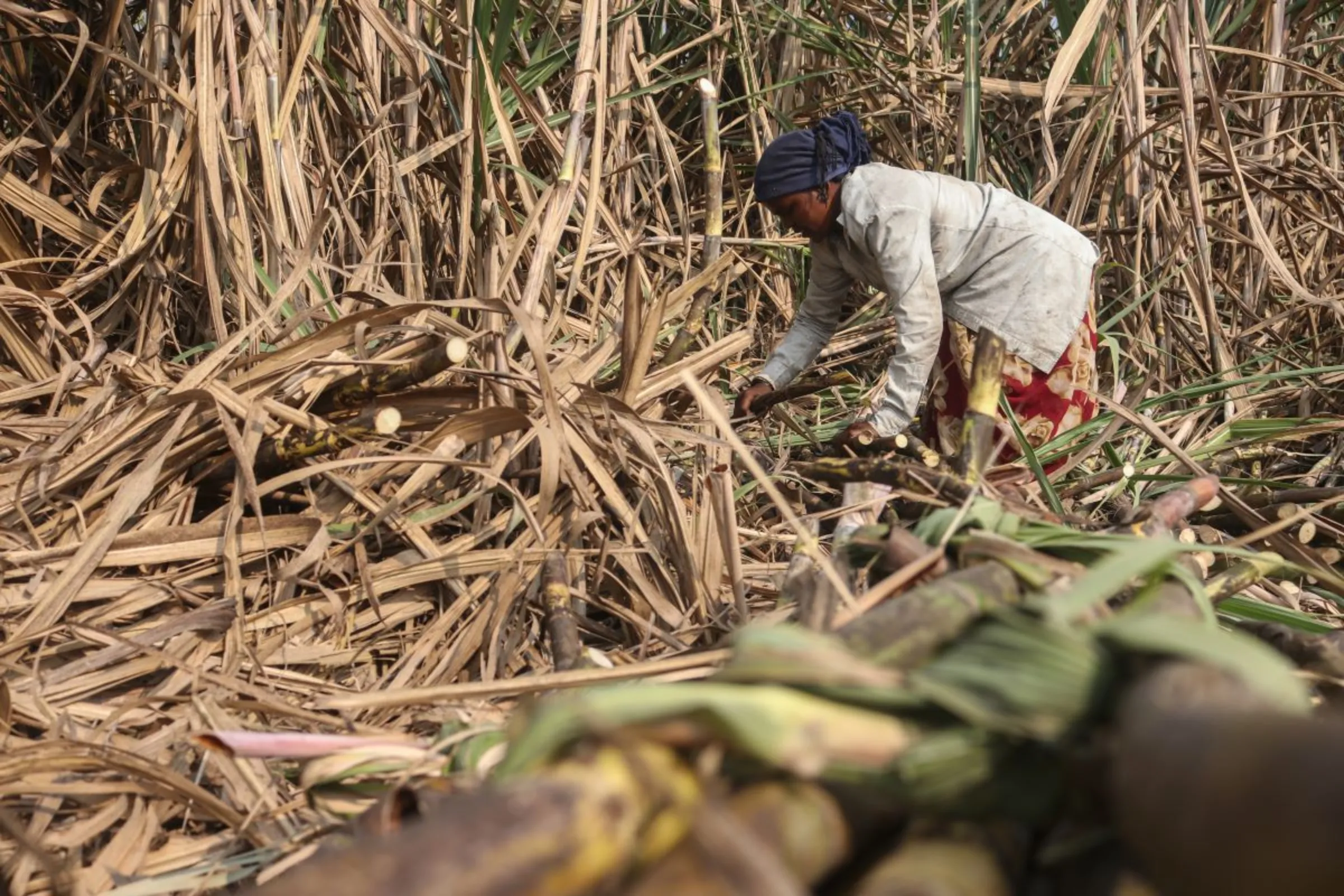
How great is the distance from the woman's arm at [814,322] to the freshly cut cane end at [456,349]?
1337 mm

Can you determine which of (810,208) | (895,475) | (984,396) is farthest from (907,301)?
(895,475)

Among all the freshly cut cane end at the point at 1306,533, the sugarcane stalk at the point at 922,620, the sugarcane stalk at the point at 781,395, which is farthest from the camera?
the sugarcane stalk at the point at 781,395

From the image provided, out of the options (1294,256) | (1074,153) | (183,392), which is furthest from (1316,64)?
(183,392)

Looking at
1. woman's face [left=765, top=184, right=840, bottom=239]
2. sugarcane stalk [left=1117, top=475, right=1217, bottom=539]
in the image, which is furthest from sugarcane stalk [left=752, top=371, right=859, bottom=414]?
sugarcane stalk [left=1117, top=475, right=1217, bottom=539]

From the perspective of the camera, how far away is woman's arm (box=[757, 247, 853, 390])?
283cm

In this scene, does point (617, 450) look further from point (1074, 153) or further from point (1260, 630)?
point (1074, 153)

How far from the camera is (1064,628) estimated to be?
22.5 inches

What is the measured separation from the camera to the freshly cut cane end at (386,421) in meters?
1.60

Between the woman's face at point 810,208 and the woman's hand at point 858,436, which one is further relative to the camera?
the woman's face at point 810,208

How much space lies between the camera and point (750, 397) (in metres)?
2.60

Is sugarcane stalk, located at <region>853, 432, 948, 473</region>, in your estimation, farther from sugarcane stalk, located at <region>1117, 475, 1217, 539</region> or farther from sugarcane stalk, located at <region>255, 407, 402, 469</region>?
sugarcane stalk, located at <region>255, 407, 402, 469</region>

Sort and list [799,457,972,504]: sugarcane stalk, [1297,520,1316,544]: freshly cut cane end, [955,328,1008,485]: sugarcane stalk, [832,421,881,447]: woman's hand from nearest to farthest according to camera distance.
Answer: [799,457,972,504]: sugarcane stalk → [955,328,1008,485]: sugarcane stalk → [1297,520,1316,544]: freshly cut cane end → [832,421,881,447]: woman's hand

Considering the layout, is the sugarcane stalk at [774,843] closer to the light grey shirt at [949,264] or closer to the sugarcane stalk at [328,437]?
the sugarcane stalk at [328,437]

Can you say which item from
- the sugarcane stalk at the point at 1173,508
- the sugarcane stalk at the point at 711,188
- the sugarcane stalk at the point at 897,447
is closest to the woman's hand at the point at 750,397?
the sugarcane stalk at the point at 711,188
